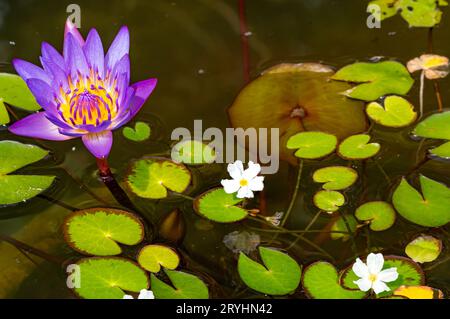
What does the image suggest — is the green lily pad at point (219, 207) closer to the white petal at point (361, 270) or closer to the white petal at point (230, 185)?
the white petal at point (230, 185)

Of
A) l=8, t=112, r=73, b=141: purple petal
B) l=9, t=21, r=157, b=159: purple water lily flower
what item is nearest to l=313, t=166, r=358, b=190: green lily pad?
l=9, t=21, r=157, b=159: purple water lily flower

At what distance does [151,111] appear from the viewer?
260 cm

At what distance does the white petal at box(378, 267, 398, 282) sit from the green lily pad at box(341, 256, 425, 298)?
0.09 meters

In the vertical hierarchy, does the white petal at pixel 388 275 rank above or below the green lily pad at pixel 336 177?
below

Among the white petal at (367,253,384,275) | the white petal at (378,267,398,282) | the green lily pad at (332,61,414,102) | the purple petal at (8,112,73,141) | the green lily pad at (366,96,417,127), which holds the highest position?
the green lily pad at (332,61,414,102)

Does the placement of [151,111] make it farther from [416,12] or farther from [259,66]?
[416,12]

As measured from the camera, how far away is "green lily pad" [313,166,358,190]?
2266 mm

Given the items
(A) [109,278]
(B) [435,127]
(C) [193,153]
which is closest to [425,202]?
(B) [435,127]

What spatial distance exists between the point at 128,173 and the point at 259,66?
2.74 feet

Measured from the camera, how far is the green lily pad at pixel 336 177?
2.27m

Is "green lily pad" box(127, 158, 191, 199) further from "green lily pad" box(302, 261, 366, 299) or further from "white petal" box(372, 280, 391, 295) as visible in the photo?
"white petal" box(372, 280, 391, 295)

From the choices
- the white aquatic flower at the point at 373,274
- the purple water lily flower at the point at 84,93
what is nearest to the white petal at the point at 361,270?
the white aquatic flower at the point at 373,274

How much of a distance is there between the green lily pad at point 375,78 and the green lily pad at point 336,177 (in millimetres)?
426
